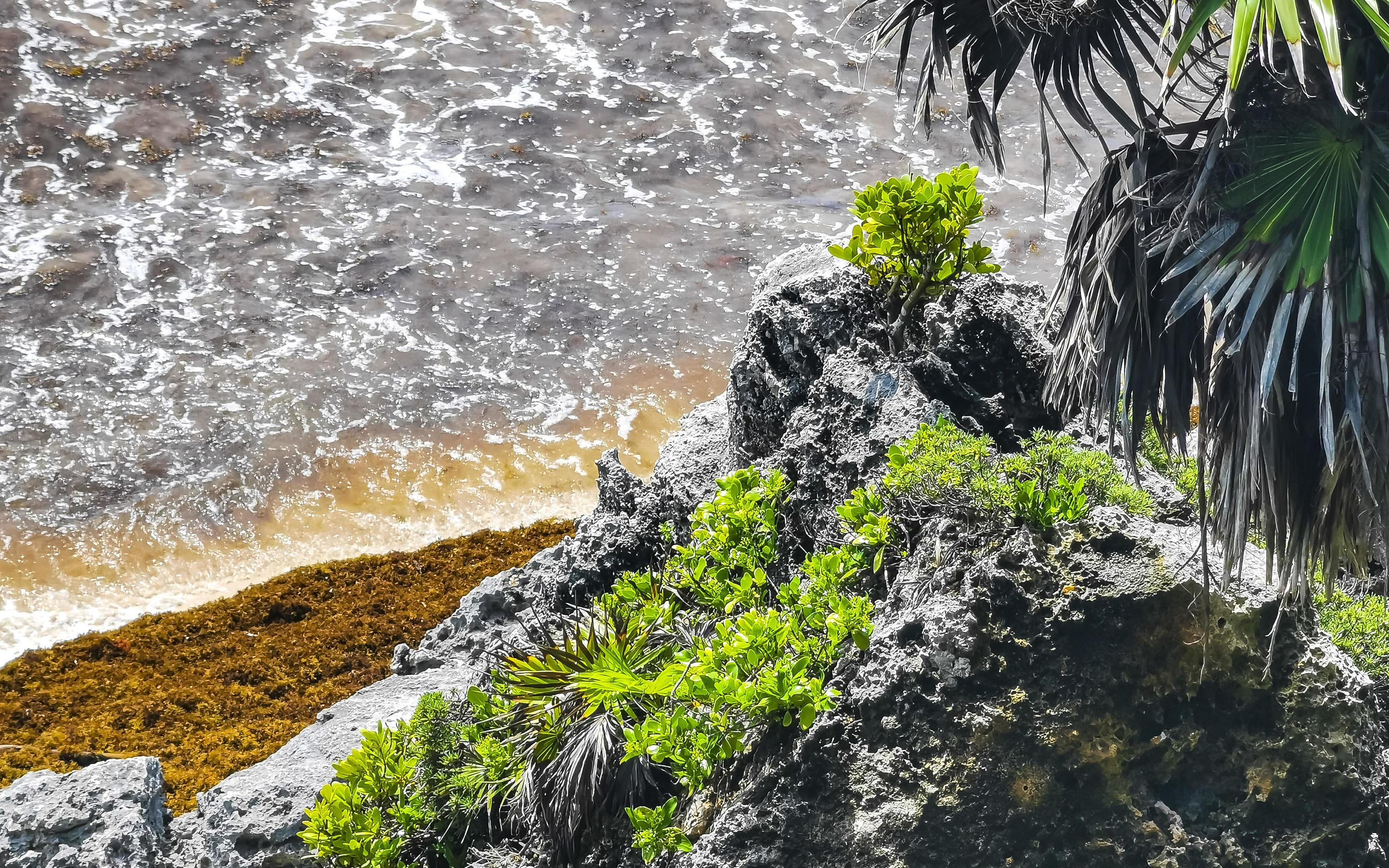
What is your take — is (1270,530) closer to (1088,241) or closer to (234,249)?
(1088,241)

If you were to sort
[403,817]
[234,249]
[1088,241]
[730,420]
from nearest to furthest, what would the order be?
1. [1088,241]
2. [403,817]
3. [730,420]
4. [234,249]

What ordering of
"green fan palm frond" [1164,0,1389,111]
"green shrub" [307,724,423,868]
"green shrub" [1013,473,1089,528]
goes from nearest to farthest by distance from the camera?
1. "green fan palm frond" [1164,0,1389,111]
2. "green shrub" [1013,473,1089,528]
3. "green shrub" [307,724,423,868]

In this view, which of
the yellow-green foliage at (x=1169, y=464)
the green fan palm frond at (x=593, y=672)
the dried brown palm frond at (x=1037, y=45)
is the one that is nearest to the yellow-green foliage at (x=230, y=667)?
the green fan palm frond at (x=593, y=672)

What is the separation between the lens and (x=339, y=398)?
12852mm

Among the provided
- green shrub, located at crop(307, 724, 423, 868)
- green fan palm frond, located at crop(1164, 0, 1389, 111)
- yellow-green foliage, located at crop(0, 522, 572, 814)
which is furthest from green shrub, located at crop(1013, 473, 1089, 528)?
yellow-green foliage, located at crop(0, 522, 572, 814)

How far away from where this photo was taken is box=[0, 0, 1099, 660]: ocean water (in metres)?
11.5

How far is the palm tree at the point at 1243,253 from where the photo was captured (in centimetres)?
323

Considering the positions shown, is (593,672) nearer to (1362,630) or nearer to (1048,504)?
(1048,504)

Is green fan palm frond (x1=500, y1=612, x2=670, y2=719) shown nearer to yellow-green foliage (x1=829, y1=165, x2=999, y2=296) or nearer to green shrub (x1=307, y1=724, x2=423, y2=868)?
green shrub (x1=307, y1=724, x2=423, y2=868)

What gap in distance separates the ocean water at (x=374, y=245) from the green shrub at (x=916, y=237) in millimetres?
6850

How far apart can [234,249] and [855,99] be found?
10.8m

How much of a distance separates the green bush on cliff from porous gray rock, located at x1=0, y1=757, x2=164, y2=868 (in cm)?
104

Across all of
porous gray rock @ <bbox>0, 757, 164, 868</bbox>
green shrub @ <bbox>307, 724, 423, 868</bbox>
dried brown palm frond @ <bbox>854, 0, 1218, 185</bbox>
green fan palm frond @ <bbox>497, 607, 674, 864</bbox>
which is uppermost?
dried brown palm frond @ <bbox>854, 0, 1218, 185</bbox>

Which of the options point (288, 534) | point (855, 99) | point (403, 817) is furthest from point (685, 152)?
point (403, 817)
